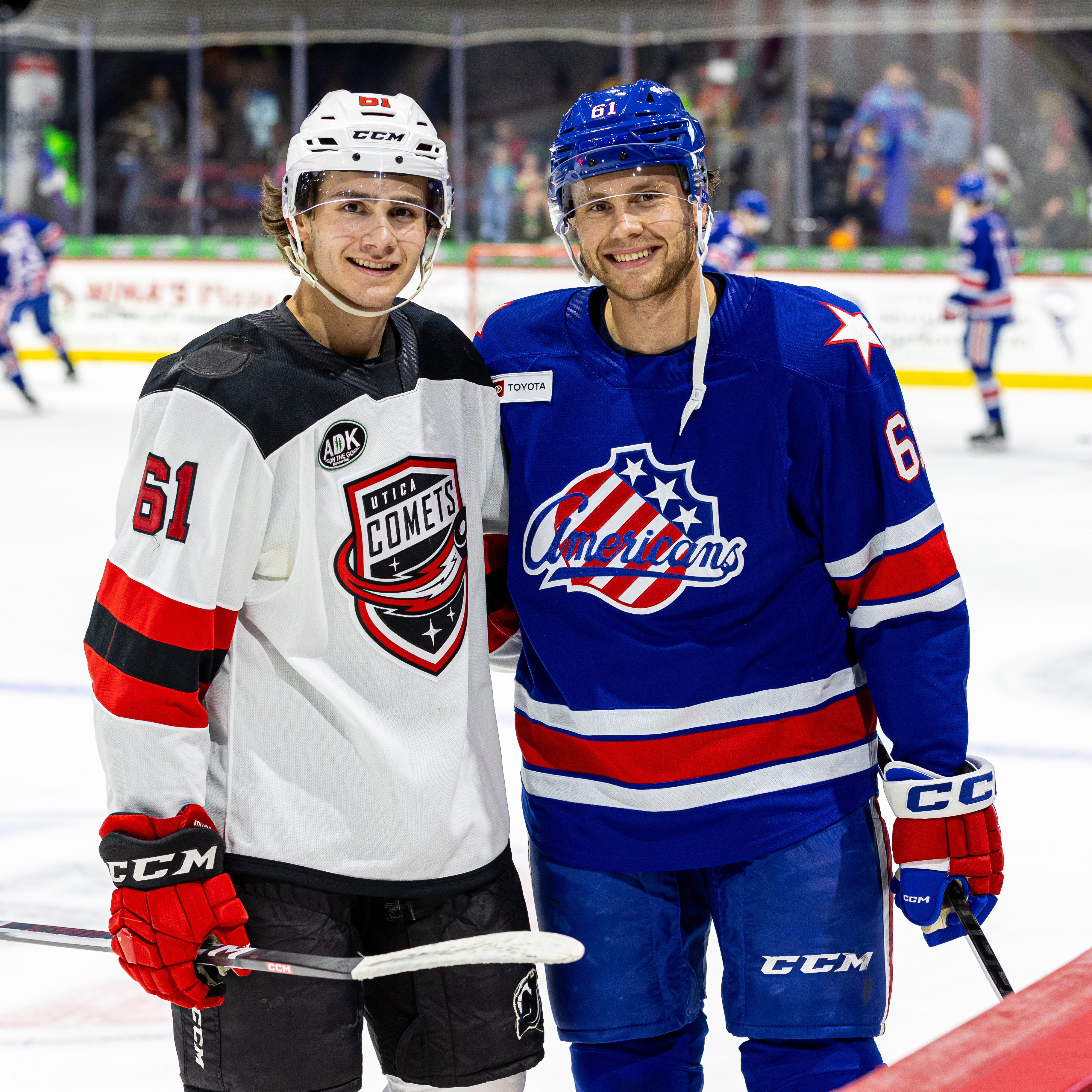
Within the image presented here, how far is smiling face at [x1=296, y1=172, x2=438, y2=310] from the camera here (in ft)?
4.83

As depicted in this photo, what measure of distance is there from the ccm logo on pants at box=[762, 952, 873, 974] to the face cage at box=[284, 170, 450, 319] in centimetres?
74

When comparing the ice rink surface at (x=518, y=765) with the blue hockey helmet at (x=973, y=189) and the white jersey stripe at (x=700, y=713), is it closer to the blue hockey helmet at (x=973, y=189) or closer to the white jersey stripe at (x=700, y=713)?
the white jersey stripe at (x=700, y=713)

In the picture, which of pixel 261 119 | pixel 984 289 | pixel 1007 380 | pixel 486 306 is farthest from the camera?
pixel 261 119

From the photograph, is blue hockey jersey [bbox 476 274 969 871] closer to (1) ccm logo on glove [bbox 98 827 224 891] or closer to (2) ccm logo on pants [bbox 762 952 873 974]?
(2) ccm logo on pants [bbox 762 952 873 974]

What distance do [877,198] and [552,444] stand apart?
993cm

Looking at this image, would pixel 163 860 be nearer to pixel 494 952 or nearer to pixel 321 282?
pixel 494 952

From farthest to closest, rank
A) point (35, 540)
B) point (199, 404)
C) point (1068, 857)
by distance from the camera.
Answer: point (35, 540) → point (1068, 857) → point (199, 404)

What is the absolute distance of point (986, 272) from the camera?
8562 mm

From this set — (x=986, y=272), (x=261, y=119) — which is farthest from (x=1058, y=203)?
(x=261, y=119)

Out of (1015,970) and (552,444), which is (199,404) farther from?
(1015,970)

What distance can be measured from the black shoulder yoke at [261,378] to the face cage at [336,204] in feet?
0.16

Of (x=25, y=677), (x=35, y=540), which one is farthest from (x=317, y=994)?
(x=35, y=540)

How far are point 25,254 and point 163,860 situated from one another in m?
9.71

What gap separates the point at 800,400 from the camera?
1550 millimetres
